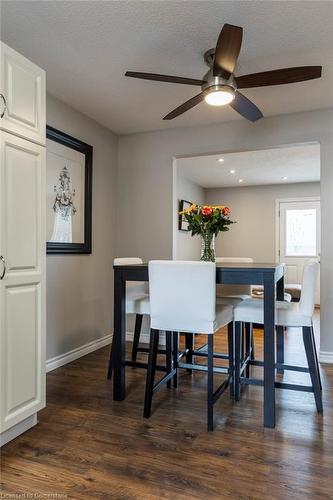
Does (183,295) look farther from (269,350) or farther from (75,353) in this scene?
(75,353)

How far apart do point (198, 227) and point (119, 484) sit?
5.69 feet

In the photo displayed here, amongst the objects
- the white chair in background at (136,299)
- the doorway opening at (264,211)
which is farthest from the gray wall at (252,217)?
the white chair in background at (136,299)

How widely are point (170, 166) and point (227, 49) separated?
2112mm

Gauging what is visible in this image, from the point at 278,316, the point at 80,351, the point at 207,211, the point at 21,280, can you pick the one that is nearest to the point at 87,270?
the point at 80,351

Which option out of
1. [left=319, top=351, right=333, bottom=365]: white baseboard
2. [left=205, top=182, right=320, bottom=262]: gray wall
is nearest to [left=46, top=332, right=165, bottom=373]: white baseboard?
[left=319, top=351, right=333, bottom=365]: white baseboard

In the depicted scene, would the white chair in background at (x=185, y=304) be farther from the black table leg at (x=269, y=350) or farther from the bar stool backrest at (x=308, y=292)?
the bar stool backrest at (x=308, y=292)

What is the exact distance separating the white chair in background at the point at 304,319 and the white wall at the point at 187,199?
3.65 m

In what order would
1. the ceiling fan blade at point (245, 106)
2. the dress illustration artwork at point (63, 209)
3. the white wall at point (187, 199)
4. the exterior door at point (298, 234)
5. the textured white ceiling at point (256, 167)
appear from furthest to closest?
the exterior door at point (298, 234), the white wall at point (187, 199), the textured white ceiling at point (256, 167), the dress illustration artwork at point (63, 209), the ceiling fan blade at point (245, 106)

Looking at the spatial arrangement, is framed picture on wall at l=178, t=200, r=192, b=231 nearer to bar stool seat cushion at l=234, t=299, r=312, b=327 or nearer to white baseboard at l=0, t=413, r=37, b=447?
bar stool seat cushion at l=234, t=299, r=312, b=327

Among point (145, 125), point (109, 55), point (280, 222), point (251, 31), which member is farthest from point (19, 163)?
point (280, 222)

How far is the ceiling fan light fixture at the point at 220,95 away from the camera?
231 centimetres

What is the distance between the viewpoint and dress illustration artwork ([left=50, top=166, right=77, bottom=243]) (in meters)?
3.26

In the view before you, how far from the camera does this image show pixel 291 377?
2.97 metres

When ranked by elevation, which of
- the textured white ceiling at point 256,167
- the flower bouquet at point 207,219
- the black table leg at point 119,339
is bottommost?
the black table leg at point 119,339
